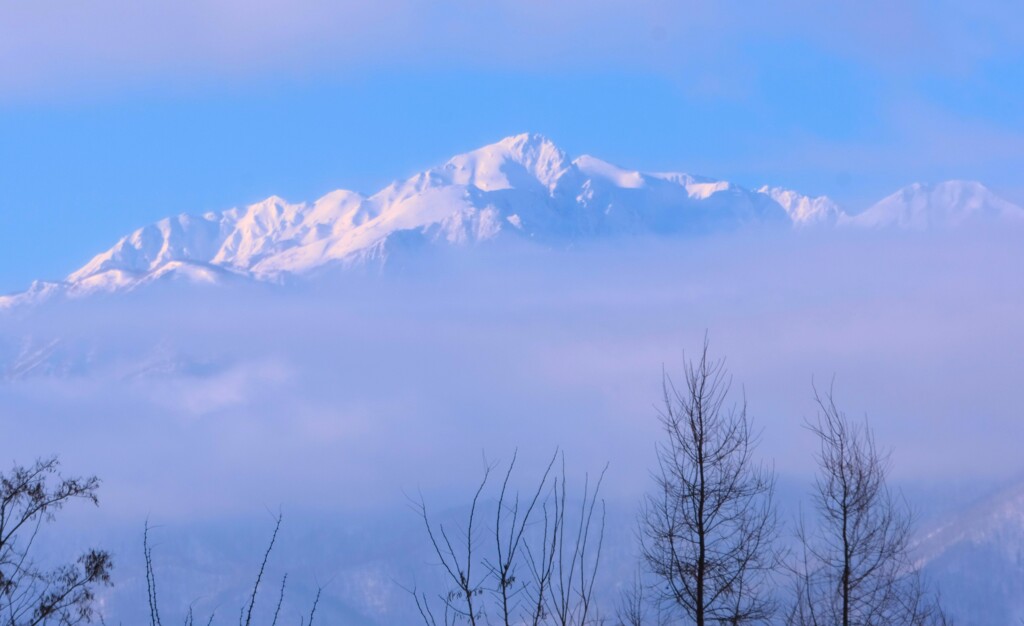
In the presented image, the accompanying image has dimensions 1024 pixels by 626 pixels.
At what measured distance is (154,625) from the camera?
12.3m

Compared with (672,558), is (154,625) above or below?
below

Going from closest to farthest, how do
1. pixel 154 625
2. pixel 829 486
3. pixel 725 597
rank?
1. pixel 154 625
2. pixel 725 597
3. pixel 829 486

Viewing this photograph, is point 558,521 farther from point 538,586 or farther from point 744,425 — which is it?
point 744,425

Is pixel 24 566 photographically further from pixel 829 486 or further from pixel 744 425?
pixel 829 486

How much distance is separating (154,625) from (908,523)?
17.6m

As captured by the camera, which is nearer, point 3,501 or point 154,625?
point 154,625

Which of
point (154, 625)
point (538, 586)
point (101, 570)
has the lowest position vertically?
point (154, 625)

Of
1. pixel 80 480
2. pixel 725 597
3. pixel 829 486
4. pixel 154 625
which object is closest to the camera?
pixel 154 625

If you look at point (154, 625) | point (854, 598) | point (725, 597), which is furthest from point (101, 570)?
point (854, 598)

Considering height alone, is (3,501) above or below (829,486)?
below

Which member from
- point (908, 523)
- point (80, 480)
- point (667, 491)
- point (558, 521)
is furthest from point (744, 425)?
point (80, 480)

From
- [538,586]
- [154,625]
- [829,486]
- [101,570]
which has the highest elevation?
[829,486]

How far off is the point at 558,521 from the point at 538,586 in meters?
0.73

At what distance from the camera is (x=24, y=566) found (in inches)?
832
